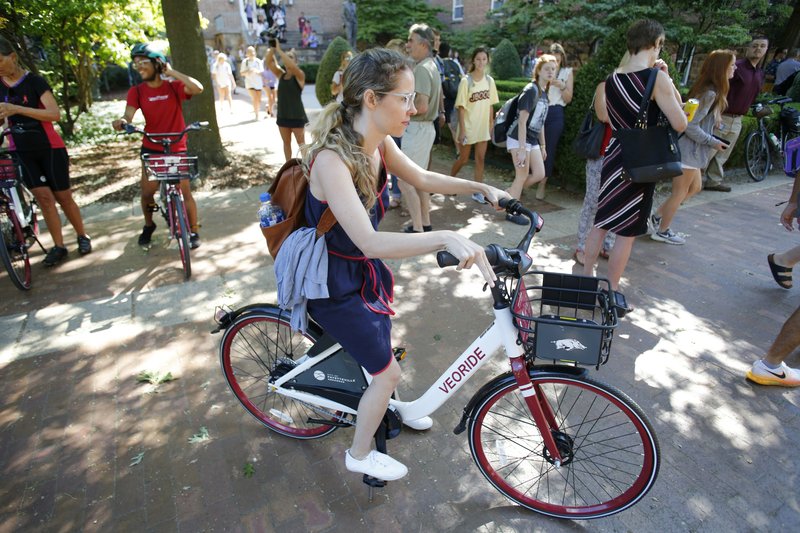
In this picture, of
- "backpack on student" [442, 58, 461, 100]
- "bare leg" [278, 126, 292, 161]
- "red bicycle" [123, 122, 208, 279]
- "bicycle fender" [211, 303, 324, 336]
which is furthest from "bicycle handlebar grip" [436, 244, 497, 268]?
"bare leg" [278, 126, 292, 161]

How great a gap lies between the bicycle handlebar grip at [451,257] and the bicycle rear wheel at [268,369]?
96 centimetres

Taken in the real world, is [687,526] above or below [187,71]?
below

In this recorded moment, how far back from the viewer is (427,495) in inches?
97.3

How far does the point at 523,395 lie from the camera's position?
211 centimetres

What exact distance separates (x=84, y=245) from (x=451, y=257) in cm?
494

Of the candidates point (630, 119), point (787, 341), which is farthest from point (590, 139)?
point (787, 341)

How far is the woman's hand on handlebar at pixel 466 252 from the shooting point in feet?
5.41

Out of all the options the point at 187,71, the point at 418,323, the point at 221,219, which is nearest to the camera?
the point at 418,323

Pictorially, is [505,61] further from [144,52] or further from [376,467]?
[376,467]

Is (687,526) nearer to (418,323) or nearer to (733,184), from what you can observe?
(418,323)

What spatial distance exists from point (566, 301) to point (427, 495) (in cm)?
121

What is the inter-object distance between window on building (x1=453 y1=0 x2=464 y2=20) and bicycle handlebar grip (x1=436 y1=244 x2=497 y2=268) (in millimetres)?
27564

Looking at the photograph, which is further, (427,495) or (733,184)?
(733,184)

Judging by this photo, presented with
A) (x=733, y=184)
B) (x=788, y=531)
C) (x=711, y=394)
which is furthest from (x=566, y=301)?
(x=733, y=184)
